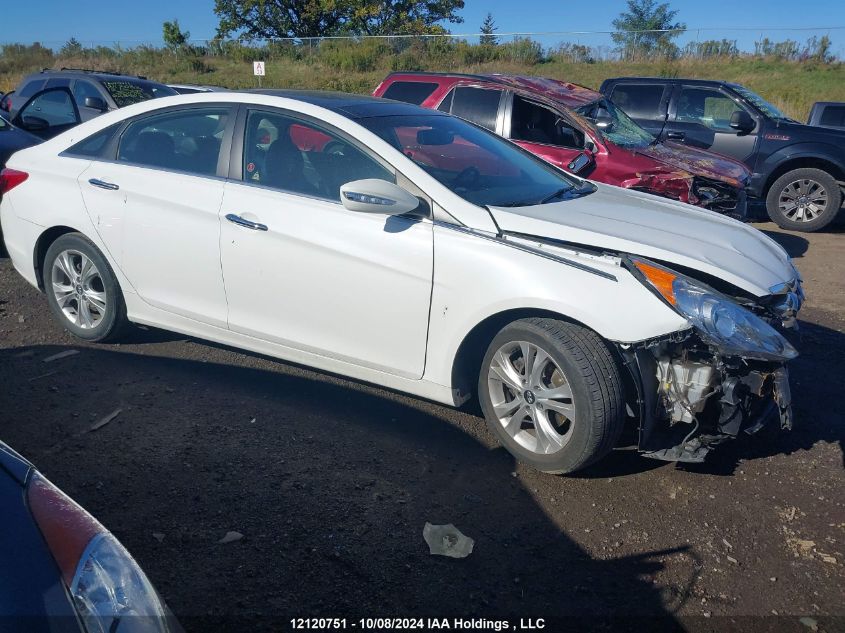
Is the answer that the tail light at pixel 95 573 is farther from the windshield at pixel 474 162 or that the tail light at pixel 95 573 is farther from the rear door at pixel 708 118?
the rear door at pixel 708 118

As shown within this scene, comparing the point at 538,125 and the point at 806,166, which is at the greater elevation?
the point at 538,125

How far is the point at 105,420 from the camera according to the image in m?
4.22

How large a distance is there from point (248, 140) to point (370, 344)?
4.79 feet

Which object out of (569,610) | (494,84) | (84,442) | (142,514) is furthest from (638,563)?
(494,84)

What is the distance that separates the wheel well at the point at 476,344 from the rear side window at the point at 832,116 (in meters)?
12.0

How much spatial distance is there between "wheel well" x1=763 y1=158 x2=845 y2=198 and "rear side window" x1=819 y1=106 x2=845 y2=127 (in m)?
3.25

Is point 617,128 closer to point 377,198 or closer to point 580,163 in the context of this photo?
point 580,163

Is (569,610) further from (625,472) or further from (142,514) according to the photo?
(142,514)

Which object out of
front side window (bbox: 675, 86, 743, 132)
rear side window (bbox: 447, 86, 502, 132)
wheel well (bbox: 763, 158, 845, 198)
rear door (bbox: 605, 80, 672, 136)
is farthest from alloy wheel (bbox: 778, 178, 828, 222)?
rear side window (bbox: 447, 86, 502, 132)

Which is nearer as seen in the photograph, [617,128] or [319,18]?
[617,128]

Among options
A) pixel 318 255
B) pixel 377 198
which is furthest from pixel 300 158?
pixel 377 198

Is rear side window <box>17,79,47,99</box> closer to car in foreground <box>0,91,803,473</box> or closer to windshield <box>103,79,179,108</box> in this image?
windshield <box>103,79,179,108</box>

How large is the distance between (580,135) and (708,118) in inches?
159

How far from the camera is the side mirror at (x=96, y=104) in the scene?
33.2 ft
